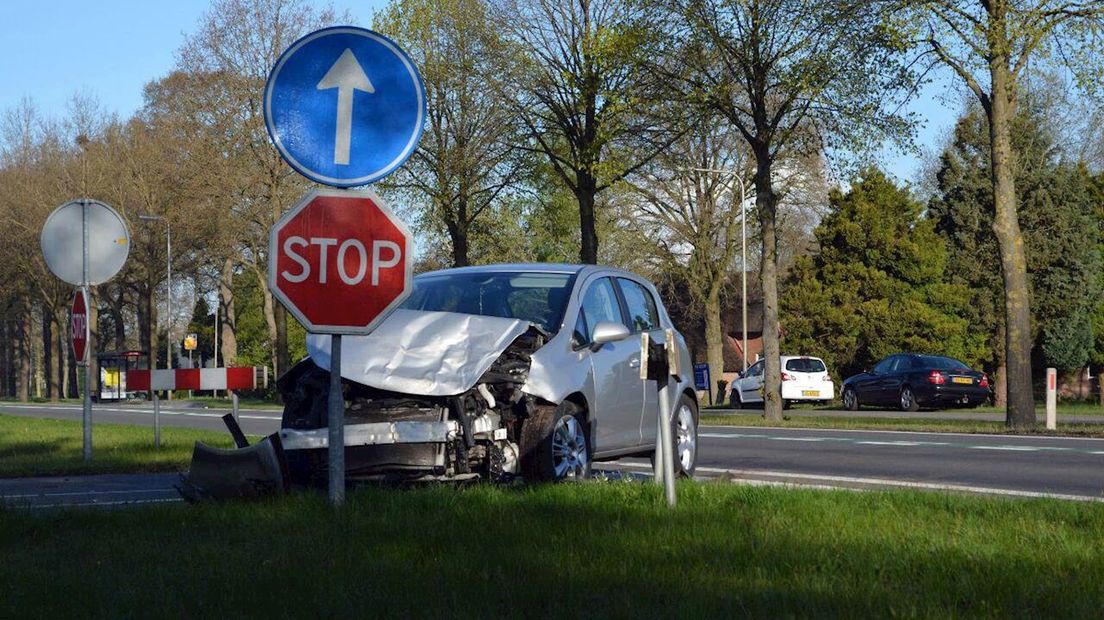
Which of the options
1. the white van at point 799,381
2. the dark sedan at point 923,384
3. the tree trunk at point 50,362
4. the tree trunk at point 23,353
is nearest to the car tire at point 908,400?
the dark sedan at point 923,384

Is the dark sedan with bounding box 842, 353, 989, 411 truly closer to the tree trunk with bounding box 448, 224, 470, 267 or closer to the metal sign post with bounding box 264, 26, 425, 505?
the tree trunk with bounding box 448, 224, 470, 267

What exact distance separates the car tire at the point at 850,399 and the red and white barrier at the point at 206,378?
87.6 ft

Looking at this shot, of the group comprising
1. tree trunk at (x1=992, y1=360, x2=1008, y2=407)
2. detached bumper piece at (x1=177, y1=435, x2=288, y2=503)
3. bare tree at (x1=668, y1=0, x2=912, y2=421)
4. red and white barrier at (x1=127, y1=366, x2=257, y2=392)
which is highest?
bare tree at (x1=668, y1=0, x2=912, y2=421)

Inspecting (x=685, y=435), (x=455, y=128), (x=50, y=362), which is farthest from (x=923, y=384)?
(x=50, y=362)

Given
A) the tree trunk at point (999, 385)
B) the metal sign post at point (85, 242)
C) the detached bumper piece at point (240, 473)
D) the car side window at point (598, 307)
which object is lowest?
the tree trunk at point (999, 385)

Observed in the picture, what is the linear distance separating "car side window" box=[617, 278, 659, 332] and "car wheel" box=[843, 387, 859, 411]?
29995 mm

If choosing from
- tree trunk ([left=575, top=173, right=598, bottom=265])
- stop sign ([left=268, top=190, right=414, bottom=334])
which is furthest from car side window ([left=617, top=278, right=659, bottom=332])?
tree trunk ([left=575, top=173, right=598, bottom=265])

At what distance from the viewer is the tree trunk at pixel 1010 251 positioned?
23.2 m

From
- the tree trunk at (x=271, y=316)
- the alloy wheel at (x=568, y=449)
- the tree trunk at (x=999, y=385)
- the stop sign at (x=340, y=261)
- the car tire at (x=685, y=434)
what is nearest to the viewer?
the stop sign at (x=340, y=261)

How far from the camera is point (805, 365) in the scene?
1738 inches

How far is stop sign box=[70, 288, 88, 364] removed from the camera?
1530 centimetres

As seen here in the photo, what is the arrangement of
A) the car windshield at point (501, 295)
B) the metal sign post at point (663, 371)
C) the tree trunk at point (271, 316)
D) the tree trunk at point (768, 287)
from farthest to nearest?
1. the tree trunk at point (271, 316)
2. the tree trunk at point (768, 287)
3. the car windshield at point (501, 295)
4. the metal sign post at point (663, 371)

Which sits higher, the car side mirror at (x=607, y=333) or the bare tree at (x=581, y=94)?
the bare tree at (x=581, y=94)

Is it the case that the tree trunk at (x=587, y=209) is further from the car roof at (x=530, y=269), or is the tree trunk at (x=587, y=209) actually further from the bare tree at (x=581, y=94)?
the car roof at (x=530, y=269)
